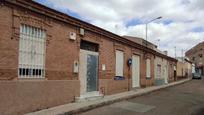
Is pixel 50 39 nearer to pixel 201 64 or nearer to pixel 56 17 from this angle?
pixel 56 17

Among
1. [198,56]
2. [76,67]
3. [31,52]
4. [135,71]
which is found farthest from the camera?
[198,56]

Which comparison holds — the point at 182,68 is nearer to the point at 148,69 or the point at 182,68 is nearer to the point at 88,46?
the point at 148,69

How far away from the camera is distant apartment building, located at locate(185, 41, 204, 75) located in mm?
96812

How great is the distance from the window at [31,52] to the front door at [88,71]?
3.43 metres

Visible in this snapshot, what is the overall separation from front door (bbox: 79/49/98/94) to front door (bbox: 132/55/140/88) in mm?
7350

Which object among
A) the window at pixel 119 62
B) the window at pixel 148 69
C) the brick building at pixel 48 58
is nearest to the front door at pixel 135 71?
the window at pixel 119 62

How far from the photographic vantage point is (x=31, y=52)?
38.5 feet

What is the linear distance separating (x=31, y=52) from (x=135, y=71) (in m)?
13.8

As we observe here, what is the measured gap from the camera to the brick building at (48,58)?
34.4 feet

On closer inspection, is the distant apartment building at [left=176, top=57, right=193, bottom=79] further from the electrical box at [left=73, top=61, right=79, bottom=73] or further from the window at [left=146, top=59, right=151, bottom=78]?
the electrical box at [left=73, top=61, right=79, bottom=73]

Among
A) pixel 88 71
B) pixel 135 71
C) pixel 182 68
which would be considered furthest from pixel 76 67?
pixel 182 68

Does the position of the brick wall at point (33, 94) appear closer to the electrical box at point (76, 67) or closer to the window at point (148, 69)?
the electrical box at point (76, 67)

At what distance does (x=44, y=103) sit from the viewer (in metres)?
12.2

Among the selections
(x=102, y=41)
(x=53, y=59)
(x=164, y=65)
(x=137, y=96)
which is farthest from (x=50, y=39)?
(x=164, y=65)
